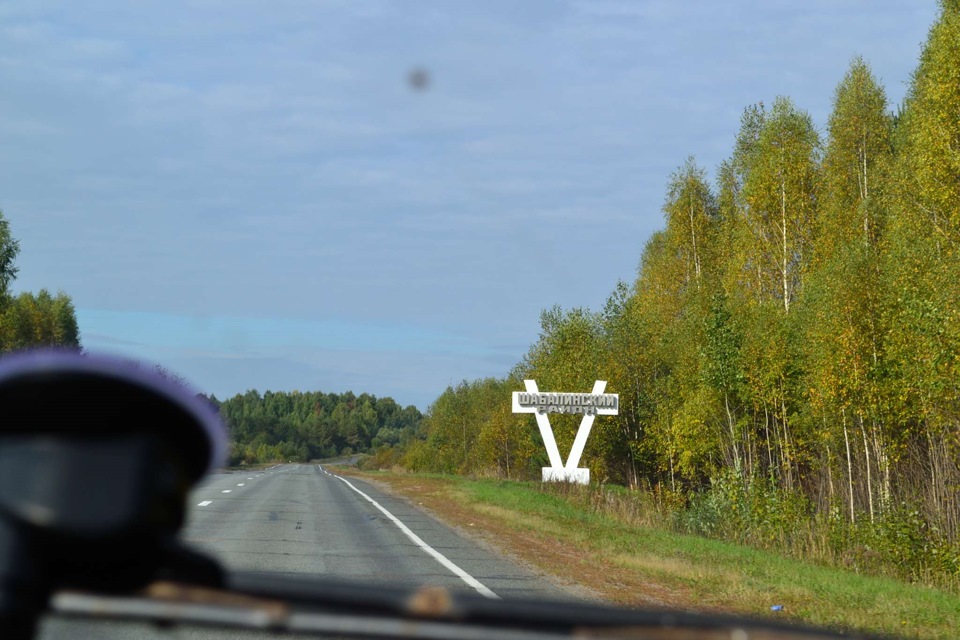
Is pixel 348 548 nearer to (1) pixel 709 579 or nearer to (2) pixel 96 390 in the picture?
(1) pixel 709 579

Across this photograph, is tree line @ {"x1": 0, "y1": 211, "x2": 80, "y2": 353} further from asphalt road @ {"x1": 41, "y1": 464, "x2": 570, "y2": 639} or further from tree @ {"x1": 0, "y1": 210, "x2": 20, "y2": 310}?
asphalt road @ {"x1": 41, "y1": 464, "x2": 570, "y2": 639}

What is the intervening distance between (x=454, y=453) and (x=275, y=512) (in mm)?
86898

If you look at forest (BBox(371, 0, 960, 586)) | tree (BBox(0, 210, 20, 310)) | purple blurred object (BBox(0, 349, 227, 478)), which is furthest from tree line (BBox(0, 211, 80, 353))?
purple blurred object (BBox(0, 349, 227, 478))

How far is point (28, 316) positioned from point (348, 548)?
351ft

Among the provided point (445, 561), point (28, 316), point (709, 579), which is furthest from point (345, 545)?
point (28, 316)

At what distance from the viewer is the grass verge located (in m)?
11.7

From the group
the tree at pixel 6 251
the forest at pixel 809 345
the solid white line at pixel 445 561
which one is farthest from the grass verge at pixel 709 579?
the tree at pixel 6 251

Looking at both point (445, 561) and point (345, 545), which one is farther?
point (345, 545)

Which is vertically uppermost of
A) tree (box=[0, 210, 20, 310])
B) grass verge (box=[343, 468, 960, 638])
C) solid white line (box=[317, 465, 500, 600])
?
tree (box=[0, 210, 20, 310])

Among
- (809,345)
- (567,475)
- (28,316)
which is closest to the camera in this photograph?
(809,345)

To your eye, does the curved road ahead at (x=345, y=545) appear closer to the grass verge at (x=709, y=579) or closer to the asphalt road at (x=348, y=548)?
the asphalt road at (x=348, y=548)

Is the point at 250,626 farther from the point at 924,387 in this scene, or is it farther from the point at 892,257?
the point at 892,257

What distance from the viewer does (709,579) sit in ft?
47.0

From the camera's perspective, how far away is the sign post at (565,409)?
126 feet
